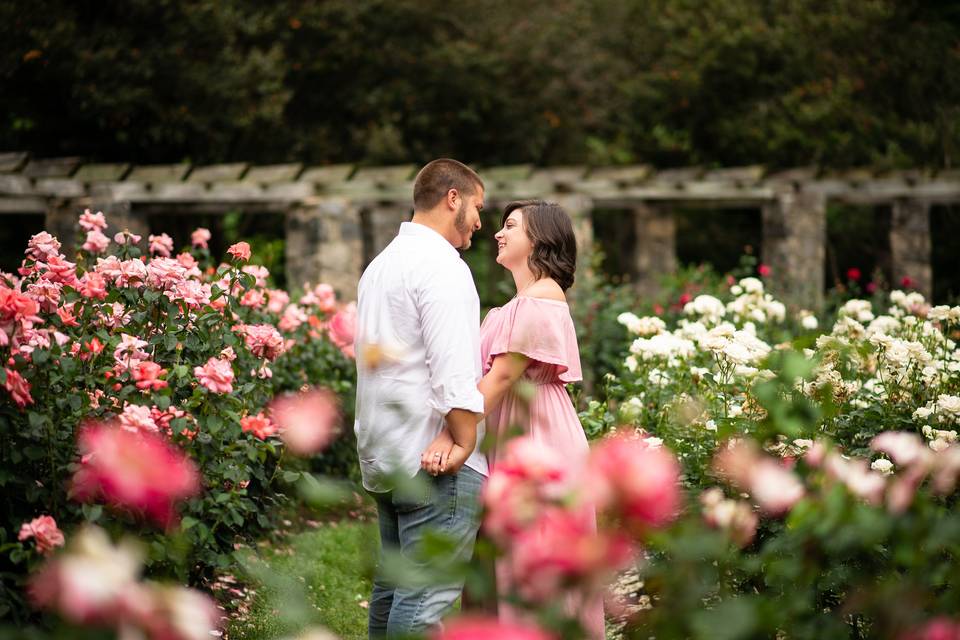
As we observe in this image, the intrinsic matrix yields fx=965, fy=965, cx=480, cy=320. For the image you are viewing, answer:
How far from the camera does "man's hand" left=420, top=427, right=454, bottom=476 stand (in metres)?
2.85

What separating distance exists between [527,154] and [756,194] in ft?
23.3

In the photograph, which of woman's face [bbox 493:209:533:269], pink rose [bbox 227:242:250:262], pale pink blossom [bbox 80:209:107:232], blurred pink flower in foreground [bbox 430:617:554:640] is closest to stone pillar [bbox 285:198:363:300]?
pale pink blossom [bbox 80:209:107:232]

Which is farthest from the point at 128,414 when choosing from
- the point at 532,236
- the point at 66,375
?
the point at 532,236

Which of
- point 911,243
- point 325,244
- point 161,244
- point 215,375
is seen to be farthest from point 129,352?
point 911,243

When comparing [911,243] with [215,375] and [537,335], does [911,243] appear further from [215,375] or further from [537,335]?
[215,375]

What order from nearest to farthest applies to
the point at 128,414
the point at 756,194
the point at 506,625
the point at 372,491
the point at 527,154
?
1. the point at 506,625
2. the point at 128,414
3. the point at 372,491
4. the point at 756,194
5. the point at 527,154

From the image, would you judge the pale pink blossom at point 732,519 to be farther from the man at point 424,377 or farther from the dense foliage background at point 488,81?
the dense foliage background at point 488,81

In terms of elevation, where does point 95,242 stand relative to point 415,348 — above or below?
above

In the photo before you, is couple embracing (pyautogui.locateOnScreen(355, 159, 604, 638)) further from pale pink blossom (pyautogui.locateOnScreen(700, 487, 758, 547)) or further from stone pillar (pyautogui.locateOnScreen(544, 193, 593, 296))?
stone pillar (pyautogui.locateOnScreen(544, 193, 593, 296))

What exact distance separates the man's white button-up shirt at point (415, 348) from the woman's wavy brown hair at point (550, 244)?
0.43 m

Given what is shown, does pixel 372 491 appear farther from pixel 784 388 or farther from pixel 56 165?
pixel 56 165

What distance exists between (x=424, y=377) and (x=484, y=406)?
21 centimetres

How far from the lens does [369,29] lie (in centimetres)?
1703

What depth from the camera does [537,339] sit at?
317cm
